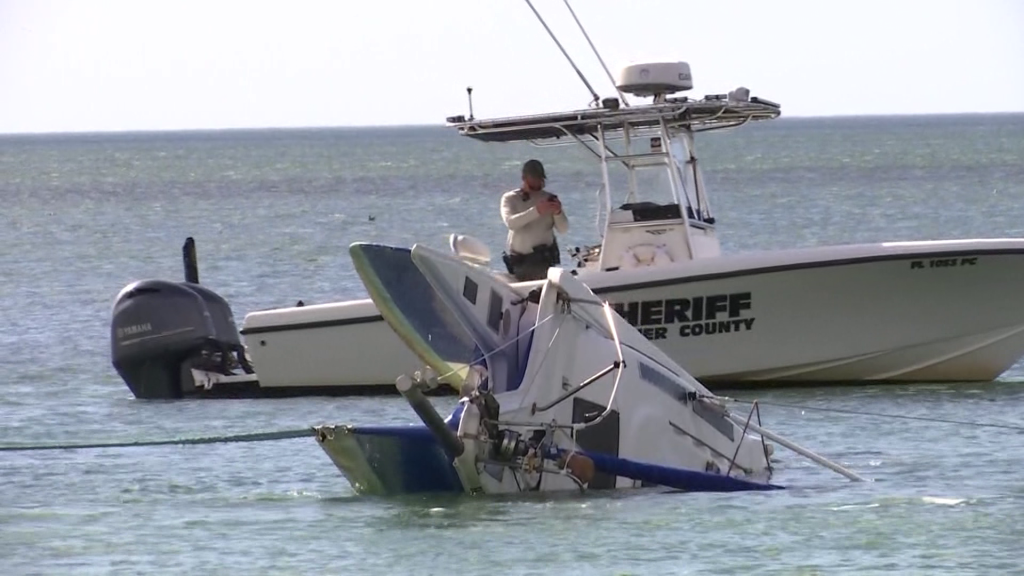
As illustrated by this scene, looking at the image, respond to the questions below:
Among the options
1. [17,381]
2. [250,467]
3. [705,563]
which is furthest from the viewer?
[17,381]

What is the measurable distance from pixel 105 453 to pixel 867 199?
153 ft

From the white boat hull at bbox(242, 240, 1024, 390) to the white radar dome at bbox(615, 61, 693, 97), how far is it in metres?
1.53

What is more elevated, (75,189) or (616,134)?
(616,134)

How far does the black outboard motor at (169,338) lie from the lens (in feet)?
61.0

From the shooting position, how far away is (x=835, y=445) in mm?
16047

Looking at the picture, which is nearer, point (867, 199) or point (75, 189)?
point (867, 199)

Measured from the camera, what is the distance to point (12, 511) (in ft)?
45.8

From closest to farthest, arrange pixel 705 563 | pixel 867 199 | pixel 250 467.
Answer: pixel 705 563 → pixel 250 467 → pixel 867 199

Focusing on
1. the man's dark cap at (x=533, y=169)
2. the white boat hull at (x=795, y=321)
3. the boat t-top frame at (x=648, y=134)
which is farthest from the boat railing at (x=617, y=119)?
the white boat hull at (x=795, y=321)

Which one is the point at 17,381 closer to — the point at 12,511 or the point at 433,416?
the point at 12,511

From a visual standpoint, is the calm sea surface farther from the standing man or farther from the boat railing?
the standing man

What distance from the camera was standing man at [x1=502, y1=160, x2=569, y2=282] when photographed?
1733 centimetres

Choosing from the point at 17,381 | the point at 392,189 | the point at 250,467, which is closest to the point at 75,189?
the point at 392,189

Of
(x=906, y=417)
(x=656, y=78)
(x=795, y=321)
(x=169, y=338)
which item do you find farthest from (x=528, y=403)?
(x=169, y=338)
